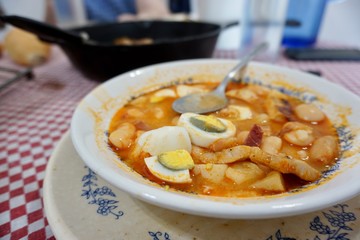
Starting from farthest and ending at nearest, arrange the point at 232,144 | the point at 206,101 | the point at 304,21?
the point at 304,21, the point at 206,101, the point at 232,144

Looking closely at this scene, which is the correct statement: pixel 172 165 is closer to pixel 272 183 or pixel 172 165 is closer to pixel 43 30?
pixel 272 183

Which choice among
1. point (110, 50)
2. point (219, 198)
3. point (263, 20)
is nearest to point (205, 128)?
point (219, 198)

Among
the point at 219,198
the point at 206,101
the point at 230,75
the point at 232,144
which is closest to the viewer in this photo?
the point at 219,198

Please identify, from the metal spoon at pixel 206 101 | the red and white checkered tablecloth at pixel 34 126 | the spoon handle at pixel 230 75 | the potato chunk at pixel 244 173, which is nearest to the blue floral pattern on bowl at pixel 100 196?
the red and white checkered tablecloth at pixel 34 126

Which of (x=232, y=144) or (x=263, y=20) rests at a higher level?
(x=263, y=20)

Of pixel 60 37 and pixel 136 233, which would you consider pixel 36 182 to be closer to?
pixel 136 233

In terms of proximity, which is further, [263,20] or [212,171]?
[263,20]
